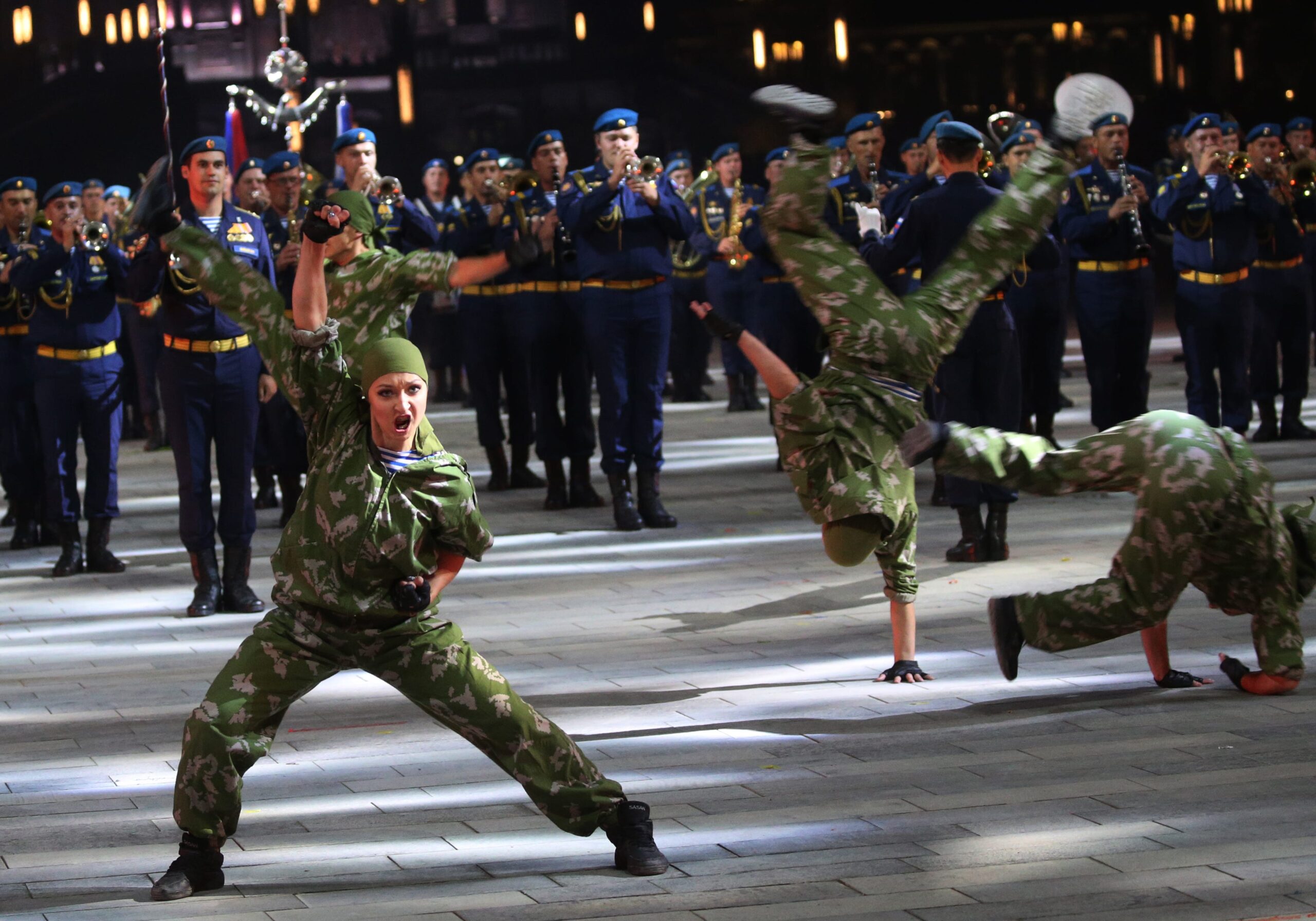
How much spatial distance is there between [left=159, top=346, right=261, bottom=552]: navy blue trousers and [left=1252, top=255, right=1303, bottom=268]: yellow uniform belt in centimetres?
655

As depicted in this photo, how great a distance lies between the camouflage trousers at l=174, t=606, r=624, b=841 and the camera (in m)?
3.85

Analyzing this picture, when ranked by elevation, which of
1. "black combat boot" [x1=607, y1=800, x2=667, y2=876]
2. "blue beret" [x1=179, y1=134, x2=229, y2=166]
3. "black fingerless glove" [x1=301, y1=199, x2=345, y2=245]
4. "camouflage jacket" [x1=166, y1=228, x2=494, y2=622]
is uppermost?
"blue beret" [x1=179, y1=134, x2=229, y2=166]

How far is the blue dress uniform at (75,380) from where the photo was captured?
8609 millimetres

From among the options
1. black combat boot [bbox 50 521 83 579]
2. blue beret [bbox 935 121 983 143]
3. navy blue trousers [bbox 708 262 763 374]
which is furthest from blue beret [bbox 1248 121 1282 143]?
black combat boot [bbox 50 521 83 579]

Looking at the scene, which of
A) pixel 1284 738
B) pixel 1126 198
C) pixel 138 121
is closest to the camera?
pixel 1284 738

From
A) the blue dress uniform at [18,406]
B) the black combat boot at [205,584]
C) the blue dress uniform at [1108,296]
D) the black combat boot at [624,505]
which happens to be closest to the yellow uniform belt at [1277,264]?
the blue dress uniform at [1108,296]

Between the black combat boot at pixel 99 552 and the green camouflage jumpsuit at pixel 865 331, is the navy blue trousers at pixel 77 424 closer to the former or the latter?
the black combat boot at pixel 99 552

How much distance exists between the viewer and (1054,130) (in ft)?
18.1

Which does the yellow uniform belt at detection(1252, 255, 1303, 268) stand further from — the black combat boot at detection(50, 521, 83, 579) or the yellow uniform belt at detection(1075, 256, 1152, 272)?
the black combat boot at detection(50, 521, 83, 579)

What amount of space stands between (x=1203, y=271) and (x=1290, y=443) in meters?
1.31

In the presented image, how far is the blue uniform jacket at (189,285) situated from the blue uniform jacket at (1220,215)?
5.59 meters

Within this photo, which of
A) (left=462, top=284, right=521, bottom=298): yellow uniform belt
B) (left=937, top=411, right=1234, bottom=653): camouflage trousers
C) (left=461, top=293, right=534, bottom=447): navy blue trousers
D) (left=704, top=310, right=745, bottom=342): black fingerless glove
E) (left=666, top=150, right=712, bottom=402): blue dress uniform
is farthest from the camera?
(left=666, top=150, right=712, bottom=402): blue dress uniform

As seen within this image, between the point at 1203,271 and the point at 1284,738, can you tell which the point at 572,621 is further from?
the point at 1203,271

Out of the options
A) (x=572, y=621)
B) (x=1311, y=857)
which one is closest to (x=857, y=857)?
(x=1311, y=857)
